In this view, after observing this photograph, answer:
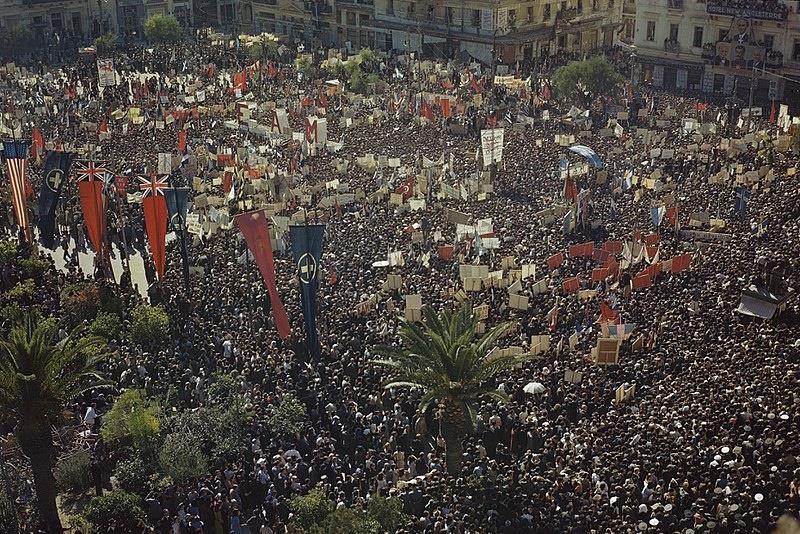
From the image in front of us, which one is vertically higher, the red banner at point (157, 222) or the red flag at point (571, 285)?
the red banner at point (157, 222)

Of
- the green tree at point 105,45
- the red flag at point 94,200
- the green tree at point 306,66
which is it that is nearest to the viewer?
the red flag at point 94,200

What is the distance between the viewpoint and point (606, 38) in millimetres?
75688

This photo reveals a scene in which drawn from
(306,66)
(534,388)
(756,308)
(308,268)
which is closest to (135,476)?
(308,268)

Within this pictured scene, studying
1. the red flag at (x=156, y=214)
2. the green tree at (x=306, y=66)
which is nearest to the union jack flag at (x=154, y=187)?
the red flag at (x=156, y=214)

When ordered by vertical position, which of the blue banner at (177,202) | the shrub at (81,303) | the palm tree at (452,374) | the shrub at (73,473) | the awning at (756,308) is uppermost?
the blue banner at (177,202)

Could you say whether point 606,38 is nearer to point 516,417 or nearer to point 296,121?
point 296,121

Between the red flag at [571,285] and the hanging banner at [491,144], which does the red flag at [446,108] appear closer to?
the hanging banner at [491,144]

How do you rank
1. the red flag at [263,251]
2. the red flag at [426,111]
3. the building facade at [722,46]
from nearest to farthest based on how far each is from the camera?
1. the red flag at [263,251]
2. the red flag at [426,111]
3. the building facade at [722,46]

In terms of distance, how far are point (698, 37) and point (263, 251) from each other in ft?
132

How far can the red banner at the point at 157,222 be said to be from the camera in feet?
94.3

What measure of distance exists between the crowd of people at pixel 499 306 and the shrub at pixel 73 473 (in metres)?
1.83

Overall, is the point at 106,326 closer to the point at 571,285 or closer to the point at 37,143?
the point at 571,285

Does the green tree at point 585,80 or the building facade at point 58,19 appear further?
the building facade at point 58,19

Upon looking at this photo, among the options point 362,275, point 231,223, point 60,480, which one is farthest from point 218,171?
point 60,480
